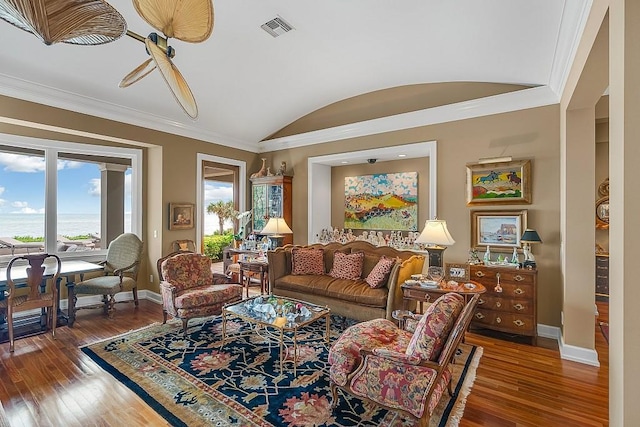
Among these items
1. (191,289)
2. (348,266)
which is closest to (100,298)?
A: (191,289)

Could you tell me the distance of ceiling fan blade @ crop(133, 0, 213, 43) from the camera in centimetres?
189

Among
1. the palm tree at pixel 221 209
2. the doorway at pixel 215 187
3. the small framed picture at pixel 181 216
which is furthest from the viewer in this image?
the palm tree at pixel 221 209

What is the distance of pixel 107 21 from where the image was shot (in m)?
1.73

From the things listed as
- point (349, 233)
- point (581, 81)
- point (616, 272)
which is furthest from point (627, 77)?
point (349, 233)

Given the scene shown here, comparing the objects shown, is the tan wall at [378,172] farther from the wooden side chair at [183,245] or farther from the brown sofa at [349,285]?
the wooden side chair at [183,245]

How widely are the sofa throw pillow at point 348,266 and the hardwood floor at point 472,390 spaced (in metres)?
1.70

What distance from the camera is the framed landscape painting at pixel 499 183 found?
3973mm

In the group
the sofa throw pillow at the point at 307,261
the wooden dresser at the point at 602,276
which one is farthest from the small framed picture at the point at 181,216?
the wooden dresser at the point at 602,276

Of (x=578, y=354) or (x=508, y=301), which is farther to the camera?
(x=508, y=301)

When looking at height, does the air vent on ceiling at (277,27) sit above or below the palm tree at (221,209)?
above

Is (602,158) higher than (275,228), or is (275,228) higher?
(602,158)

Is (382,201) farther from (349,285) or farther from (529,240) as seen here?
(529,240)

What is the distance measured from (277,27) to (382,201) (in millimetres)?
3495

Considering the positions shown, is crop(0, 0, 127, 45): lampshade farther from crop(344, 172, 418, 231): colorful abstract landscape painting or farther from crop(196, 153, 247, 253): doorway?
crop(344, 172, 418, 231): colorful abstract landscape painting
